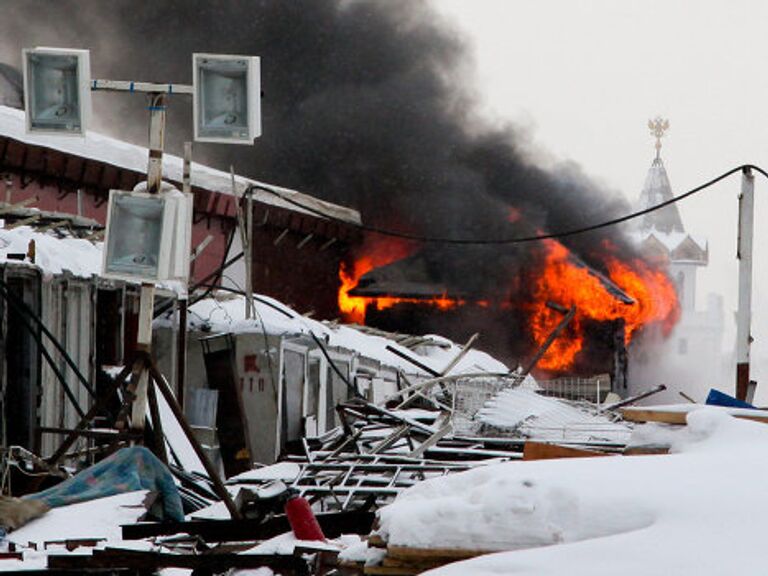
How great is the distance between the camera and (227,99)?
1336 cm

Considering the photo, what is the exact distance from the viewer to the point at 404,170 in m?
50.0

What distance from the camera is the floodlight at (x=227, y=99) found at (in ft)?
43.7

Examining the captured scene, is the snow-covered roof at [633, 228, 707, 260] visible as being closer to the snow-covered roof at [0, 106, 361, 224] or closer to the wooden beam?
the snow-covered roof at [0, 106, 361, 224]

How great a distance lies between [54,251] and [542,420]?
19.9 feet

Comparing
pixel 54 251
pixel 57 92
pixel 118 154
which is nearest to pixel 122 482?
pixel 57 92

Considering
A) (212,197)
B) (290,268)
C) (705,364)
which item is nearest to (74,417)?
(212,197)

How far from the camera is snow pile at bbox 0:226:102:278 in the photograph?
56.2 ft

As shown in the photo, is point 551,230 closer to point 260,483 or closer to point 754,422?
point 260,483

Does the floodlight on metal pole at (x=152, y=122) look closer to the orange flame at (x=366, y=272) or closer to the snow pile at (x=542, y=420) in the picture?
the snow pile at (x=542, y=420)

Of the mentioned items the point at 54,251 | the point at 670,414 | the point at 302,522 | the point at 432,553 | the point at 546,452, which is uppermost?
the point at 54,251

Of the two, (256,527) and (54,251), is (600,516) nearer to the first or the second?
(256,527)

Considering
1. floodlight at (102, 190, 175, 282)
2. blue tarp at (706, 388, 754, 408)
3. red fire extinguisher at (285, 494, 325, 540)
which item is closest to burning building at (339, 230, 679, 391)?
floodlight at (102, 190, 175, 282)

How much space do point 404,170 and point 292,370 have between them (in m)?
26.6

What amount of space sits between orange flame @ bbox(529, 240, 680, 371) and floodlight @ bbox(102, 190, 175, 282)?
3546cm
